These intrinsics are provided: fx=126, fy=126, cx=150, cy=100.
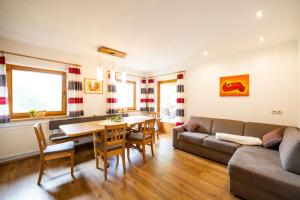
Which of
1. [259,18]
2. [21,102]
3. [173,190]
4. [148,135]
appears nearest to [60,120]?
[21,102]

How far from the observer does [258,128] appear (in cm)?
273

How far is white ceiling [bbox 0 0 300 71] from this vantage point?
1651 mm

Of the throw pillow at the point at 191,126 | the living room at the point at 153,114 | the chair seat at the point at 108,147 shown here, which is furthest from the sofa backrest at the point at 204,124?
the chair seat at the point at 108,147

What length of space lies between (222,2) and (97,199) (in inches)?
119

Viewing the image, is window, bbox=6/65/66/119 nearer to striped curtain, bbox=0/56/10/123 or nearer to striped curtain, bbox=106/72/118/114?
striped curtain, bbox=0/56/10/123

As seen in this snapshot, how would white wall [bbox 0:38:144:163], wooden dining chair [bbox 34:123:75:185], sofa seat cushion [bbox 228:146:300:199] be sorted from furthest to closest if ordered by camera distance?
white wall [bbox 0:38:144:163]
wooden dining chair [bbox 34:123:75:185]
sofa seat cushion [bbox 228:146:300:199]

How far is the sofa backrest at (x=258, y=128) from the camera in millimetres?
2627

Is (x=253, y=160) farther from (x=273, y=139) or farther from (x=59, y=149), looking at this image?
(x=59, y=149)

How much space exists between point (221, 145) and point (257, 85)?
5.62ft

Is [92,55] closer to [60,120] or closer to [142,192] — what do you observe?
[60,120]

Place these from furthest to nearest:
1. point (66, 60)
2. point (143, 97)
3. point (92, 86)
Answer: point (143, 97) → point (92, 86) → point (66, 60)

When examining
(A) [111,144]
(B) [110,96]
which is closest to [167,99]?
(B) [110,96]

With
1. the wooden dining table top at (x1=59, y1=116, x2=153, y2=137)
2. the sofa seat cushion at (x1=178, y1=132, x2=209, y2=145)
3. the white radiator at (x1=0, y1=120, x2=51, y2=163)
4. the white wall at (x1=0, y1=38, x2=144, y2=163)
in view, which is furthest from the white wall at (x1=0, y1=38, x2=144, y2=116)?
the sofa seat cushion at (x1=178, y1=132, x2=209, y2=145)

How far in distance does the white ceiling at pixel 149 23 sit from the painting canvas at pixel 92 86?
3.34 ft
